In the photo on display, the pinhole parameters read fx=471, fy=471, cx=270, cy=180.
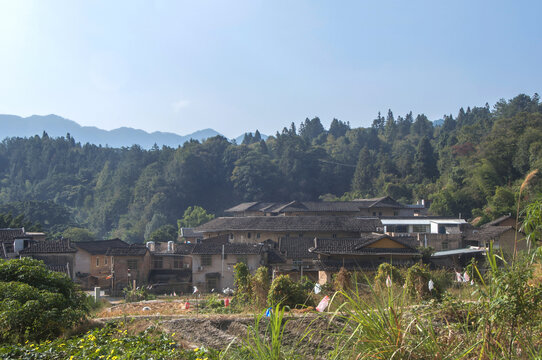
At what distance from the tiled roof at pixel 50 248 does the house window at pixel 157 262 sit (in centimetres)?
493

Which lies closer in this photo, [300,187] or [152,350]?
[152,350]

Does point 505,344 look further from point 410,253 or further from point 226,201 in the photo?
point 226,201

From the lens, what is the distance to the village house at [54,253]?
1086 inches

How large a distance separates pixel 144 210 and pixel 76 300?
6350 centimetres

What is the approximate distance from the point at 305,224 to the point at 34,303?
94.9 feet

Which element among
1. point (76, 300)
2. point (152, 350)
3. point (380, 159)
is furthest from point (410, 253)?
point (380, 159)

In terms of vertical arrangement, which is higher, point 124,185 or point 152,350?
point 124,185

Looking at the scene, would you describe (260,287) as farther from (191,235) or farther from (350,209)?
(350,209)

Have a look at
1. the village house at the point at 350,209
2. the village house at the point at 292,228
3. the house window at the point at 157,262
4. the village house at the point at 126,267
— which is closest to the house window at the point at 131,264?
the village house at the point at 126,267

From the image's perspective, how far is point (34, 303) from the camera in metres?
6.93

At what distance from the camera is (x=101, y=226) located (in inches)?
2896

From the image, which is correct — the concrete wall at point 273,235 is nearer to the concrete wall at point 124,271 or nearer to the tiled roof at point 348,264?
the concrete wall at point 124,271

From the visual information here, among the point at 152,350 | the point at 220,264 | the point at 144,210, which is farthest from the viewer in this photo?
the point at 144,210

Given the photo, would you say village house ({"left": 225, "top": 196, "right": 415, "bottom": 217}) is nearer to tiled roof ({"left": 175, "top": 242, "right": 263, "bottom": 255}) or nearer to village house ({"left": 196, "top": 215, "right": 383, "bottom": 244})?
village house ({"left": 196, "top": 215, "right": 383, "bottom": 244})
